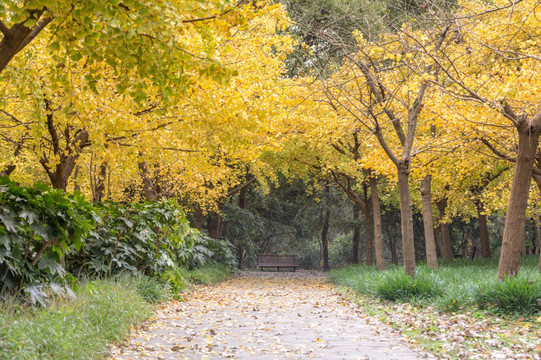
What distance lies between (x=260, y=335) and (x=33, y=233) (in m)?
3.06

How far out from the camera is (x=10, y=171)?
38.9 ft

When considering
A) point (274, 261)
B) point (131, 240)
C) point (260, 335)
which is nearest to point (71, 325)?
point (260, 335)

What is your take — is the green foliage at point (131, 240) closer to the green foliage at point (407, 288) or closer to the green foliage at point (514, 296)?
the green foliage at point (407, 288)

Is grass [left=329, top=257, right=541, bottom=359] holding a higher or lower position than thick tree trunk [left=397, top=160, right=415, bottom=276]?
lower

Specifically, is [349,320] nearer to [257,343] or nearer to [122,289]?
[257,343]

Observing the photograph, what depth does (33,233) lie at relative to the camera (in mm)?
5578

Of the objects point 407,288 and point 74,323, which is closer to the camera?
point 74,323

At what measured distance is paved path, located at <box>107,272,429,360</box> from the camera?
550 cm

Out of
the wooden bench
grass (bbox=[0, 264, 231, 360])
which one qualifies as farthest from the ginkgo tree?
→ the wooden bench

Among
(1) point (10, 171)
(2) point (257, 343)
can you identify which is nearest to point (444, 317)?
(2) point (257, 343)

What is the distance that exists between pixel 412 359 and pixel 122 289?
4342 mm

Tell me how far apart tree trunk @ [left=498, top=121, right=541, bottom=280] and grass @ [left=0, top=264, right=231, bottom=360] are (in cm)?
582

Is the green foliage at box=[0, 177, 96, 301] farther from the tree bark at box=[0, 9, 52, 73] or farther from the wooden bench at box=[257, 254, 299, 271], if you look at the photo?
the wooden bench at box=[257, 254, 299, 271]

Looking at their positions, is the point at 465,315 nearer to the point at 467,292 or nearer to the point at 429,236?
the point at 467,292
